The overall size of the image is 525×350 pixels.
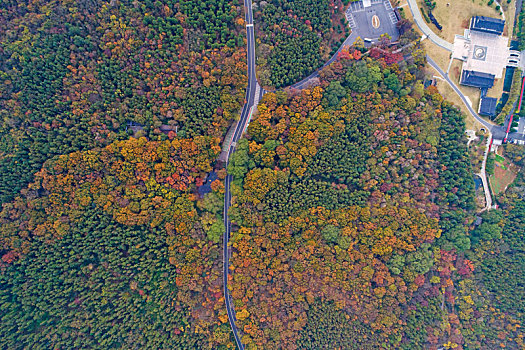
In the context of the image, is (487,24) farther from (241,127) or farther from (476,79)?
(241,127)

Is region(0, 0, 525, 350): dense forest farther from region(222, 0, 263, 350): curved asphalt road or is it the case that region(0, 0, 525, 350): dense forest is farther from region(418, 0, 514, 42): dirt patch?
region(418, 0, 514, 42): dirt patch

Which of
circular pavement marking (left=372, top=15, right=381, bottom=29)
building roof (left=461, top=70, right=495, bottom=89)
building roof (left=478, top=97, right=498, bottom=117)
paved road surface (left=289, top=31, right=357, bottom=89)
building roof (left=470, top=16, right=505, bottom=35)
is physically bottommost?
building roof (left=478, top=97, right=498, bottom=117)

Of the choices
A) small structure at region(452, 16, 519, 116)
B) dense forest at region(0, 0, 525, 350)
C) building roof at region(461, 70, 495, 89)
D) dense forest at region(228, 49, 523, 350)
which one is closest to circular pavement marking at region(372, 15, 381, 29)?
dense forest at region(0, 0, 525, 350)

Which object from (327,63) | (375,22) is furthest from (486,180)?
(327,63)

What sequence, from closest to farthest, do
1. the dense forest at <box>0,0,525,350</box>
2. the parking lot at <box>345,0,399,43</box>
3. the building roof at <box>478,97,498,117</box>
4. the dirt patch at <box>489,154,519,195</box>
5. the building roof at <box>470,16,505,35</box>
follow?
the dense forest at <box>0,0,525,350</box> < the parking lot at <box>345,0,399,43</box> < the building roof at <box>470,16,505,35</box> < the building roof at <box>478,97,498,117</box> < the dirt patch at <box>489,154,519,195</box>

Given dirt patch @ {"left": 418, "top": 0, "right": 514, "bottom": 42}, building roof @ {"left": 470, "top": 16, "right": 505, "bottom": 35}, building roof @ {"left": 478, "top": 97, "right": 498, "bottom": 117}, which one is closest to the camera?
building roof @ {"left": 470, "top": 16, "right": 505, "bottom": 35}

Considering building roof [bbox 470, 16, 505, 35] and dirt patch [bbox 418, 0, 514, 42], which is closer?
building roof [bbox 470, 16, 505, 35]

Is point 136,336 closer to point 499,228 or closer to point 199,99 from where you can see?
point 199,99
